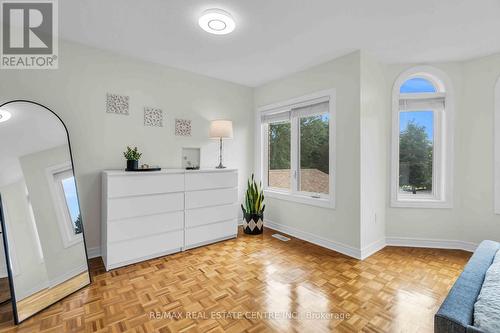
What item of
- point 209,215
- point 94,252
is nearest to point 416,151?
point 209,215

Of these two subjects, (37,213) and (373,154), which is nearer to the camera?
(37,213)

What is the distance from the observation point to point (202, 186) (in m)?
3.06

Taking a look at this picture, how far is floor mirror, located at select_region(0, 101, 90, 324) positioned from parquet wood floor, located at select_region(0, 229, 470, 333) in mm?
169

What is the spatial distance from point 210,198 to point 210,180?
244 millimetres

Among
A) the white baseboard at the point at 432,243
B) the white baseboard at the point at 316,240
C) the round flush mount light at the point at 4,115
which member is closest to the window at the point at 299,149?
the white baseboard at the point at 316,240

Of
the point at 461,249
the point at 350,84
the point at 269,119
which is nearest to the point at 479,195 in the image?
the point at 461,249

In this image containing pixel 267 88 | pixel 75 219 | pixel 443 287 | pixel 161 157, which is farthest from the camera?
pixel 267 88

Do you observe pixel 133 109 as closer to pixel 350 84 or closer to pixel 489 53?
pixel 350 84

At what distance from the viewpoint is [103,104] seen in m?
2.77

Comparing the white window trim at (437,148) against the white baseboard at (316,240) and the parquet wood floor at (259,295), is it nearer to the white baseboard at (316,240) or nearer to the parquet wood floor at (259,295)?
the parquet wood floor at (259,295)

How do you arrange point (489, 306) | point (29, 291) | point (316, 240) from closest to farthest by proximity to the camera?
point (489, 306) < point (29, 291) < point (316, 240)

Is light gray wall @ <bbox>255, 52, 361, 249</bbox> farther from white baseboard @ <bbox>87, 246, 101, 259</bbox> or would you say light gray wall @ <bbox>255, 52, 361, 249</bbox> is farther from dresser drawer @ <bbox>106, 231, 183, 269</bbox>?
white baseboard @ <bbox>87, 246, 101, 259</bbox>

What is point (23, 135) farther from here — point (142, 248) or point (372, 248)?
point (372, 248)

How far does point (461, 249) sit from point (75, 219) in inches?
178
